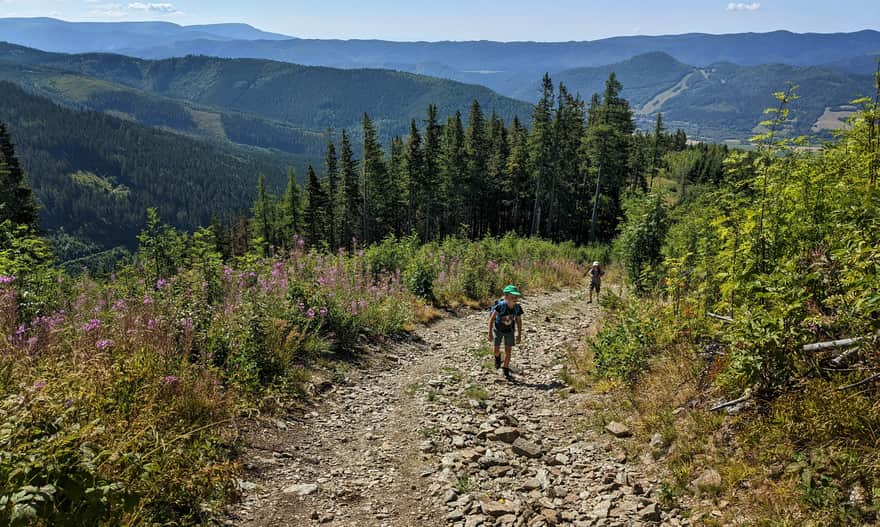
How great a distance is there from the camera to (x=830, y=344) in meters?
4.29

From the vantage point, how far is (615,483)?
508cm

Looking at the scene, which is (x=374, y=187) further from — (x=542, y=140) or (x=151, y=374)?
(x=151, y=374)

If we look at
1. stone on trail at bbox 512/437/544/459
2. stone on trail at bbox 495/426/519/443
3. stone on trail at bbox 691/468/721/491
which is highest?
stone on trail at bbox 691/468/721/491

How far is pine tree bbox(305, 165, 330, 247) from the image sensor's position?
56094mm

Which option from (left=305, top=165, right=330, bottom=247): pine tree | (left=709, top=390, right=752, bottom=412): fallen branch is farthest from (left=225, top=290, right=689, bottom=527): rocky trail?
(left=305, top=165, right=330, bottom=247): pine tree

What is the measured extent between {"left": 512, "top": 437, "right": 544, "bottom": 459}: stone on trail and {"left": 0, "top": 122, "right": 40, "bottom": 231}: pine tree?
32071 millimetres

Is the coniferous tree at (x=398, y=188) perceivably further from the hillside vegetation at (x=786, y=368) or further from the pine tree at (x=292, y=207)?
the hillside vegetation at (x=786, y=368)

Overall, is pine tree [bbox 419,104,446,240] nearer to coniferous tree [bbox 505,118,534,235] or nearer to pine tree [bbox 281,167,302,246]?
coniferous tree [bbox 505,118,534,235]

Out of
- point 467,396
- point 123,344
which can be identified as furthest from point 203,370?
point 467,396

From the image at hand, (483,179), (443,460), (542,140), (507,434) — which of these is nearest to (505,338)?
(507,434)

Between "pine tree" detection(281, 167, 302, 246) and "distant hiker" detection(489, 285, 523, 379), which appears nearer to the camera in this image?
"distant hiker" detection(489, 285, 523, 379)

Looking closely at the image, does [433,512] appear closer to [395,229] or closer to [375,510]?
[375,510]

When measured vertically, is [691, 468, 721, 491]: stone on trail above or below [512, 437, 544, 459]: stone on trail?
above

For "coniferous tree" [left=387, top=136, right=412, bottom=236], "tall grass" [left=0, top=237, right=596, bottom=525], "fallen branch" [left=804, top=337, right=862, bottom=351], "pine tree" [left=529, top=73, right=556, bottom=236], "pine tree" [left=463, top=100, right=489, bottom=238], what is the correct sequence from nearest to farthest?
"tall grass" [left=0, top=237, right=596, bottom=525] < "fallen branch" [left=804, top=337, right=862, bottom=351] < "pine tree" [left=529, top=73, right=556, bottom=236] < "pine tree" [left=463, top=100, right=489, bottom=238] < "coniferous tree" [left=387, top=136, right=412, bottom=236]
